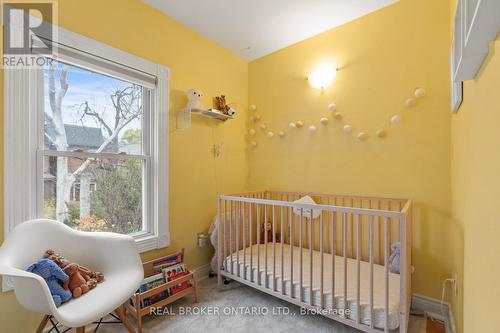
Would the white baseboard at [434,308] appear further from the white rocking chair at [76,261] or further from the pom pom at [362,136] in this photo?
the white rocking chair at [76,261]

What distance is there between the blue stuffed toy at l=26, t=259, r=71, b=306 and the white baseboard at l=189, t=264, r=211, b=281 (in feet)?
4.24

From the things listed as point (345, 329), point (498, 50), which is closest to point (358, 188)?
point (345, 329)

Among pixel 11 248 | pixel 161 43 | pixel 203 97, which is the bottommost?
pixel 11 248

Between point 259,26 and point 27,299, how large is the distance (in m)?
2.62

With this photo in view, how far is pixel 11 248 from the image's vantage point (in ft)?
4.16

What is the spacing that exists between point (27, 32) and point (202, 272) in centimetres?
237

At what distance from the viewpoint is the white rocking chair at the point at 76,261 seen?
1.09 meters

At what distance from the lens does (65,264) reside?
1384 millimetres

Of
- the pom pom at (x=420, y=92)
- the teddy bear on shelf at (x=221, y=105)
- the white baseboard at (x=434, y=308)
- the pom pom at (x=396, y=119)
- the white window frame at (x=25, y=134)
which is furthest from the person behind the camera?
the teddy bear on shelf at (x=221, y=105)

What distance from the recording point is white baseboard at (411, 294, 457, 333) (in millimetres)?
1711

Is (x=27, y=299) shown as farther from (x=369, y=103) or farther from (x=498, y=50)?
(x=369, y=103)

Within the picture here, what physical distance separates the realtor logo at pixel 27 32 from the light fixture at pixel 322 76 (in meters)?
2.15

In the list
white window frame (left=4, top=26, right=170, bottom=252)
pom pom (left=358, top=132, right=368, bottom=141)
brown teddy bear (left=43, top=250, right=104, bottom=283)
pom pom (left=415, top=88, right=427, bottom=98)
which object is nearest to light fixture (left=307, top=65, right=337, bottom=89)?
pom pom (left=358, top=132, right=368, bottom=141)

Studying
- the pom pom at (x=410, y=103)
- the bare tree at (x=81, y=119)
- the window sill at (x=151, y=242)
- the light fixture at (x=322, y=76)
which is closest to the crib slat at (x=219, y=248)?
the window sill at (x=151, y=242)
